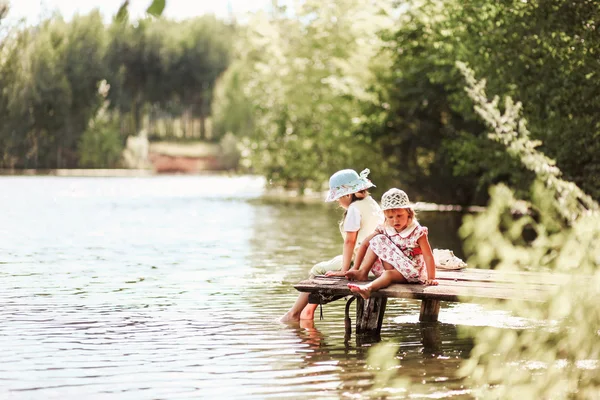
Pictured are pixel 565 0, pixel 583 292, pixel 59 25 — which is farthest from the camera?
pixel 59 25

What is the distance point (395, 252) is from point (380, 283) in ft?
1.17

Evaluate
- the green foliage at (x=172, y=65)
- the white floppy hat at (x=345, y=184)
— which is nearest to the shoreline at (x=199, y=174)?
the green foliage at (x=172, y=65)

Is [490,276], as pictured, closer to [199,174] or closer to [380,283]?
[380,283]

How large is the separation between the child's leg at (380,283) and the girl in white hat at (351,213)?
697mm

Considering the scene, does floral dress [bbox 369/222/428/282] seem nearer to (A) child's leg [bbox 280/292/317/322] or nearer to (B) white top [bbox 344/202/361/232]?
(B) white top [bbox 344/202/361/232]

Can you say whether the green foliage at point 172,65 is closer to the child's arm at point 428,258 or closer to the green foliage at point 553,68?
the green foliage at point 553,68

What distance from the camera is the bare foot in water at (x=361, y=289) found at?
11.1 metres

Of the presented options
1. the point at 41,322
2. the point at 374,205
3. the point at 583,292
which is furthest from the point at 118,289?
the point at 583,292

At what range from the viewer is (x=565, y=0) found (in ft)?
74.3

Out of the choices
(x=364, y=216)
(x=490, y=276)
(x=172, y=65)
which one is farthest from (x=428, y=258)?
(x=172, y=65)

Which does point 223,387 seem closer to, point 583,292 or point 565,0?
point 583,292

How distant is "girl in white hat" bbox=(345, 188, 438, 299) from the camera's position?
→ 37.1 feet

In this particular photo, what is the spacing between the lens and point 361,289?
36.5 feet

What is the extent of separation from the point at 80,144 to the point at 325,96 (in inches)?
1915
